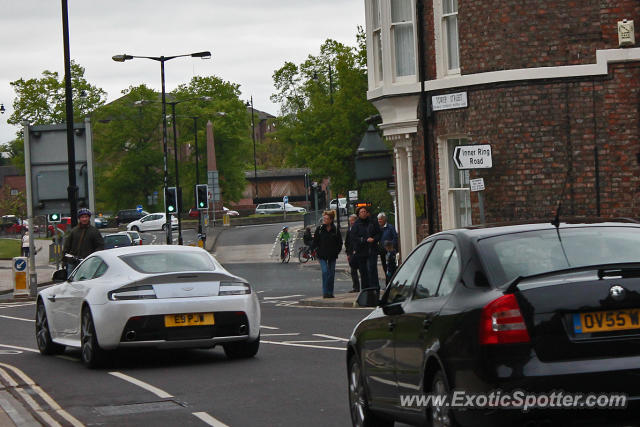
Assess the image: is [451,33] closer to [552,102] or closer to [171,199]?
[552,102]

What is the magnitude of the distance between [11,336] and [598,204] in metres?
11.9

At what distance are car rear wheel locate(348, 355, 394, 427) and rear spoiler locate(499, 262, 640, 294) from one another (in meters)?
2.30

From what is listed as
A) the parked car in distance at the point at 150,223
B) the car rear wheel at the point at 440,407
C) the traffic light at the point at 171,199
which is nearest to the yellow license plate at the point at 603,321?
the car rear wheel at the point at 440,407

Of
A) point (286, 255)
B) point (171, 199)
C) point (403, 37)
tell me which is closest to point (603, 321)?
point (403, 37)

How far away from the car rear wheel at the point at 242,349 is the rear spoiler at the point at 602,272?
8.02 metres

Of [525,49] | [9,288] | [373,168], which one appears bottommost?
[9,288]

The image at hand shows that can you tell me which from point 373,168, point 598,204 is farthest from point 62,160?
point 598,204

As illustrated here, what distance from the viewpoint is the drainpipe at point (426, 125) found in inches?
1075

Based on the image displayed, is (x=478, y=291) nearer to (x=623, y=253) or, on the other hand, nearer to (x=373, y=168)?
(x=623, y=253)

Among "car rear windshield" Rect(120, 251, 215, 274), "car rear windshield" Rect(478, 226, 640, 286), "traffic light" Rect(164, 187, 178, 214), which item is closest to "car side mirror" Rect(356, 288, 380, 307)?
"car rear windshield" Rect(478, 226, 640, 286)

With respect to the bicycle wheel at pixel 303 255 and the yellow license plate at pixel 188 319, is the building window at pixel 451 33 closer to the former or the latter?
the yellow license plate at pixel 188 319

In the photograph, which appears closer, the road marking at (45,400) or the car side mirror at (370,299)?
the car side mirror at (370,299)

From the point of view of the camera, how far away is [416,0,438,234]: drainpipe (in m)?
27.3

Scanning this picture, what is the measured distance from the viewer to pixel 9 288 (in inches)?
1593
